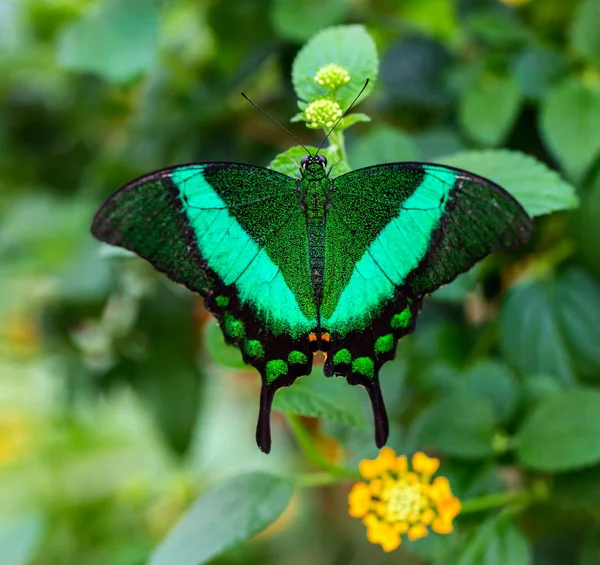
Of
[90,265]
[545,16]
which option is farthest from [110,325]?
[545,16]

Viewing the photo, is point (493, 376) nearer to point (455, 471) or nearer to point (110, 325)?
point (455, 471)

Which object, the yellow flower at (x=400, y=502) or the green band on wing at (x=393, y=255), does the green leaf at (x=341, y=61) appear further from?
the yellow flower at (x=400, y=502)

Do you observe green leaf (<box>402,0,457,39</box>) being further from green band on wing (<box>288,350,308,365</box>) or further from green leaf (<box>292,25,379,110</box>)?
green band on wing (<box>288,350,308,365</box>)

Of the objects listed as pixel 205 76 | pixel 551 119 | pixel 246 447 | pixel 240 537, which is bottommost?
pixel 246 447

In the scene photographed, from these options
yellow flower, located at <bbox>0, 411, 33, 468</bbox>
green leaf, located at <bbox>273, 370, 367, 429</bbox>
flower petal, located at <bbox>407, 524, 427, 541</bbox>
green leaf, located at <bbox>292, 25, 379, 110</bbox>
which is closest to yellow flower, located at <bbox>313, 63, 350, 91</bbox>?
green leaf, located at <bbox>292, 25, 379, 110</bbox>

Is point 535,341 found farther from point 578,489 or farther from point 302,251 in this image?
point 302,251

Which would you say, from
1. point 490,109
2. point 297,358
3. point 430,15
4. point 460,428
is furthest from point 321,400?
point 430,15

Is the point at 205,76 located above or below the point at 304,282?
above
